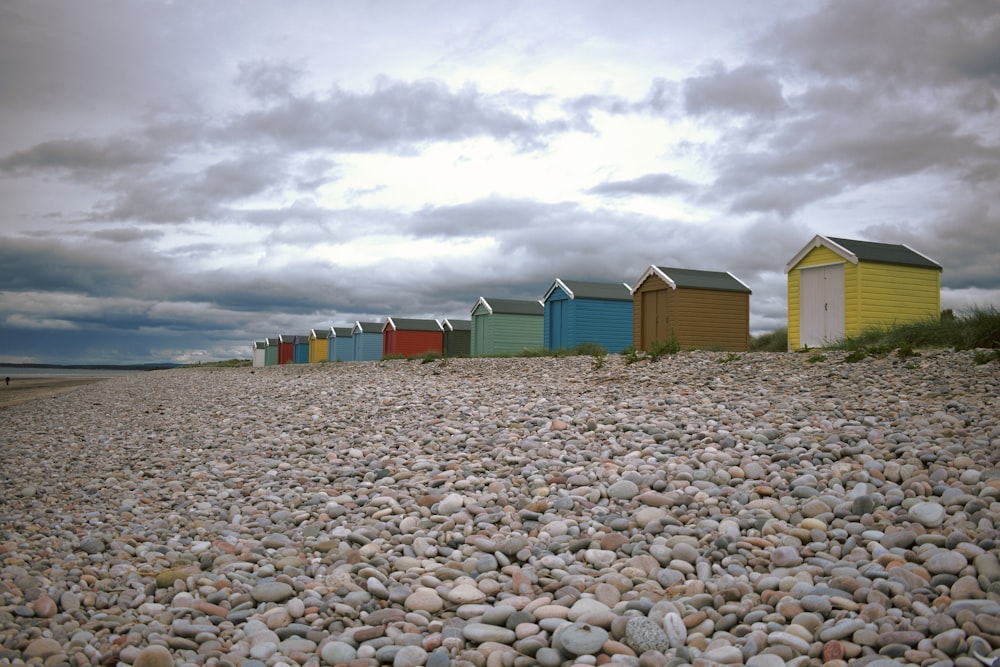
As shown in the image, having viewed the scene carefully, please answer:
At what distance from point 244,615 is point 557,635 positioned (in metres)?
1.69

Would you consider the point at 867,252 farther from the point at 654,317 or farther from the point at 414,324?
the point at 414,324

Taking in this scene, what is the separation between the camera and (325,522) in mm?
4613

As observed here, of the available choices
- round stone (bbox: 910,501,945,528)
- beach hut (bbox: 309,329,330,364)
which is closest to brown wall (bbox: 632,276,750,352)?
round stone (bbox: 910,501,945,528)

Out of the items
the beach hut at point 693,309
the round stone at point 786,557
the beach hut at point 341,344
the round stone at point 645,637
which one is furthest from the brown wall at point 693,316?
the beach hut at point 341,344

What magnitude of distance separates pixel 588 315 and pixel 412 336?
14668 millimetres

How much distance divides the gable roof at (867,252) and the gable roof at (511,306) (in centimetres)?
1297

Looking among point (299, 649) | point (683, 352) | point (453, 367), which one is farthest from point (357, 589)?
point (453, 367)

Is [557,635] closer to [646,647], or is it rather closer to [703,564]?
[646,647]

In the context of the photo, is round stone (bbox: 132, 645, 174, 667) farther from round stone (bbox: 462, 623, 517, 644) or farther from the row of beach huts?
the row of beach huts

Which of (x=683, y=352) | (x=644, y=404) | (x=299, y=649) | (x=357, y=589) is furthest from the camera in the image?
(x=683, y=352)

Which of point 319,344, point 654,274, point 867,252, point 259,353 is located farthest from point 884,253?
point 259,353

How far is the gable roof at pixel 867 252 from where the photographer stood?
14.4m

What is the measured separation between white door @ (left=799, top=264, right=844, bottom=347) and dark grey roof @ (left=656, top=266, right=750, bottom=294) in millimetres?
3299

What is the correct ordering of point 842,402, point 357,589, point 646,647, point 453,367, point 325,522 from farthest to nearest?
point 453,367, point 842,402, point 325,522, point 357,589, point 646,647
